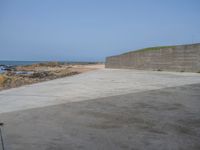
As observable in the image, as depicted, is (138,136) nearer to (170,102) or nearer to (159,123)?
(159,123)

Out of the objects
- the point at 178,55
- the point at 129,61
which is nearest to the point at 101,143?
the point at 178,55

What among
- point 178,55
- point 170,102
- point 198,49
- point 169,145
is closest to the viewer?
point 169,145

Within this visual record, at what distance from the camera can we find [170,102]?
14.4ft

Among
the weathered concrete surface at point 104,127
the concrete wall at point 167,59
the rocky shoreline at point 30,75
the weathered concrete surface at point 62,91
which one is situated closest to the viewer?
the weathered concrete surface at point 104,127

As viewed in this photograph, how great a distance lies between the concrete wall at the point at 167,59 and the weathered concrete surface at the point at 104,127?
11310 mm

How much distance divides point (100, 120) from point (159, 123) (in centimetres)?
74

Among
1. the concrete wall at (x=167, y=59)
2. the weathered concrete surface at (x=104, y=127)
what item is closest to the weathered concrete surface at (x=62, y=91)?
the weathered concrete surface at (x=104, y=127)

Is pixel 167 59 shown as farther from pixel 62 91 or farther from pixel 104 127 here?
pixel 104 127

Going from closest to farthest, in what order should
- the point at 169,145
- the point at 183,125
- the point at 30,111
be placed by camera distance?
the point at 169,145 < the point at 183,125 < the point at 30,111

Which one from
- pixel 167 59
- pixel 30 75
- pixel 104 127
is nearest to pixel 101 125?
pixel 104 127

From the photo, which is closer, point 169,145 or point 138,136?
point 169,145

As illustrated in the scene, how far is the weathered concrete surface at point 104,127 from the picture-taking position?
218cm

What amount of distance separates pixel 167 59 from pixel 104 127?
1500 centimetres

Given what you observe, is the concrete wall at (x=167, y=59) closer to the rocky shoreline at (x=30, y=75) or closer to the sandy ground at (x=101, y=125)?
the rocky shoreline at (x=30, y=75)
